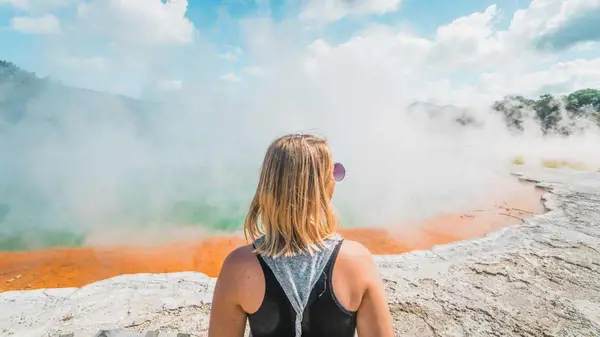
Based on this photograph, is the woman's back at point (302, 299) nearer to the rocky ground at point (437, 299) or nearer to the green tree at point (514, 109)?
the rocky ground at point (437, 299)

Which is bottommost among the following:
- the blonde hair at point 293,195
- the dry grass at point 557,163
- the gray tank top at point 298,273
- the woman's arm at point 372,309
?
the dry grass at point 557,163

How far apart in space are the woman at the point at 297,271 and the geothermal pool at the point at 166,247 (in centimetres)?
303

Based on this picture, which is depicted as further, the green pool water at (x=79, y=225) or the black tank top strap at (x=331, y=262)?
the green pool water at (x=79, y=225)

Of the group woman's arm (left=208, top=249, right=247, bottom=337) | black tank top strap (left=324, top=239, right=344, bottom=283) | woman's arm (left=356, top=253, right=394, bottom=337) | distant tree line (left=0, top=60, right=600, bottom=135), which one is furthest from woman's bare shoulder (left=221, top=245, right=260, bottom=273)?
distant tree line (left=0, top=60, right=600, bottom=135)

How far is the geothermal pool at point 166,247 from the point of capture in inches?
149

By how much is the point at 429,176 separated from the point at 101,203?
766 cm

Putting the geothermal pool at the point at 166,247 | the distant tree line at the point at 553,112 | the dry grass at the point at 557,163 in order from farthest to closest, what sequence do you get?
1. the distant tree line at the point at 553,112
2. the dry grass at the point at 557,163
3. the geothermal pool at the point at 166,247

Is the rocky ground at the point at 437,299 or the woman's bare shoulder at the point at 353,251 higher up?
the woman's bare shoulder at the point at 353,251

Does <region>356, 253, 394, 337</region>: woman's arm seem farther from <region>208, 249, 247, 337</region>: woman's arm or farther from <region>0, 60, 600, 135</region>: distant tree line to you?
<region>0, 60, 600, 135</region>: distant tree line

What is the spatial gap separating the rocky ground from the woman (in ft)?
4.36

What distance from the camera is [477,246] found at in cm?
379

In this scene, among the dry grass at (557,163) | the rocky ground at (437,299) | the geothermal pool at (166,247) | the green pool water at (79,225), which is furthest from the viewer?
the dry grass at (557,163)

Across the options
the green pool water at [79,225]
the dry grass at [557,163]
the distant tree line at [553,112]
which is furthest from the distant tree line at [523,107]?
the green pool water at [79,225]

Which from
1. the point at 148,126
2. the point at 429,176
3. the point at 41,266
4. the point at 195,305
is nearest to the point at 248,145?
the point at 148,126
